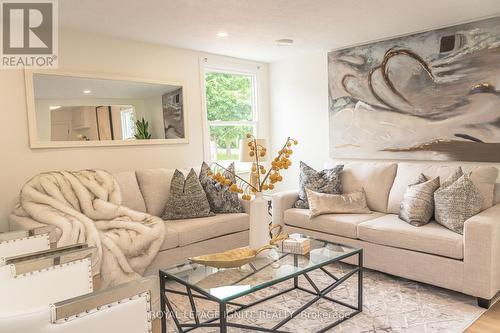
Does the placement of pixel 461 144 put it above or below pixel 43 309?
above

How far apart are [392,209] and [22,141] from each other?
3.41 metres

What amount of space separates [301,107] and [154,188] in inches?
89.6

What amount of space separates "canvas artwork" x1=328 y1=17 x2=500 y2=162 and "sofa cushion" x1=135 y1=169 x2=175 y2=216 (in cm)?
209

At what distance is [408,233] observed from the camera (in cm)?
289

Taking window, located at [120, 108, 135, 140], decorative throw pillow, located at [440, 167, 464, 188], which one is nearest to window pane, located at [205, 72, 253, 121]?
window, located at [120, 108, 135, 140]

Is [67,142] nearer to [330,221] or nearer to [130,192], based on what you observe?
[130,192]

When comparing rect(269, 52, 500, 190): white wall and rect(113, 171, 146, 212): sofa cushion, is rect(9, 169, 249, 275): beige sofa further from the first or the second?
rect(269, 52, 500, 190): white wall

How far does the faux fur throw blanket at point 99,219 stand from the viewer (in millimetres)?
2639

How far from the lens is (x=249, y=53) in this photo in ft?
15.0

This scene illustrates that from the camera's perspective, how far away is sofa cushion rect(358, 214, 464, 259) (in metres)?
2.67

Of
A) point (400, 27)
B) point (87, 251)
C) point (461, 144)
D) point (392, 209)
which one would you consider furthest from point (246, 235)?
point (400, 27)

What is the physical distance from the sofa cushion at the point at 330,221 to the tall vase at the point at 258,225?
1.12 m

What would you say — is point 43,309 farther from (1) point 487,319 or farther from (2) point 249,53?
(2) point 249,53

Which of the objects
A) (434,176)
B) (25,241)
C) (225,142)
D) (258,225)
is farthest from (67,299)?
(225,142)
